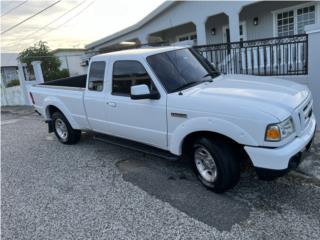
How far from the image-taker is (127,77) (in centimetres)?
472

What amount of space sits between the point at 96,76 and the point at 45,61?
48.6ft

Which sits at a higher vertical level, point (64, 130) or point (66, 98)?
point (66, 98)

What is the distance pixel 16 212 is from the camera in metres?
3.99

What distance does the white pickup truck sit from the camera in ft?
10.6

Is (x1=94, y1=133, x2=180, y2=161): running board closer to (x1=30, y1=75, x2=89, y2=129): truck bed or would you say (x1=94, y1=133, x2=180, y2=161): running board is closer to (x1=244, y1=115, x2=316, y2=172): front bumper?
(x1=30, y1=75, x2=89, y2=129): truck bed

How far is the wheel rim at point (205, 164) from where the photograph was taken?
3.78 metres

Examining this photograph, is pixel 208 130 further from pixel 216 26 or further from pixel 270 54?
pixel 216 26

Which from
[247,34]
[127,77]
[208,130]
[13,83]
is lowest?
[208,130]

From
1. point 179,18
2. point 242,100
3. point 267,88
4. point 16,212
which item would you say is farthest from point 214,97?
point 179,18

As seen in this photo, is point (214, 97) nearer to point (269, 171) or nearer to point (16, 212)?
point (269, 171)

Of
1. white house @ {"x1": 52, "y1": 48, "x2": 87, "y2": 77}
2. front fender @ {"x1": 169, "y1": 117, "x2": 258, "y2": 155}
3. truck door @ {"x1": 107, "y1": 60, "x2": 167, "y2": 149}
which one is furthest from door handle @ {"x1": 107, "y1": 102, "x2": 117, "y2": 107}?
white house @ {"x1": 52, "y1": 48, "x2": 87, "y2": 77}

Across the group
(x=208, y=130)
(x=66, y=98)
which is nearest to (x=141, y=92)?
(x=208, y=130)

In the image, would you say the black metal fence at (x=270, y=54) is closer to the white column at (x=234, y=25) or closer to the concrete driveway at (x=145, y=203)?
the concrete driveway at (x=145, y=203)

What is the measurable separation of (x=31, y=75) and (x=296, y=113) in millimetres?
14521
